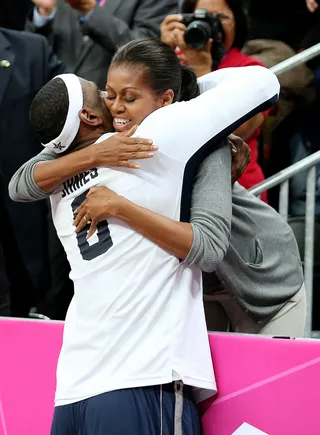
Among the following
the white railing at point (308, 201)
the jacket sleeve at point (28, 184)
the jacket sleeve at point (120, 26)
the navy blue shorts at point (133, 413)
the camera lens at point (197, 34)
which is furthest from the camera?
the jacket sleeve at point (120, 26)

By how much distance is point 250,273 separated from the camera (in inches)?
94.0

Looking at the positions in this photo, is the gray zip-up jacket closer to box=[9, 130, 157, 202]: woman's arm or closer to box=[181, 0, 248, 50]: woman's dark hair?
box=[9, 130, 157, 202]: woman's arm

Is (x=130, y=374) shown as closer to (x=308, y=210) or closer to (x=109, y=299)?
(x=109, y=299)

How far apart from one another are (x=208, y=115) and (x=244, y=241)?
446 mm

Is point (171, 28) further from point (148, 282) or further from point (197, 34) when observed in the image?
point (148, 282)

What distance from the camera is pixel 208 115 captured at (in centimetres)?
211

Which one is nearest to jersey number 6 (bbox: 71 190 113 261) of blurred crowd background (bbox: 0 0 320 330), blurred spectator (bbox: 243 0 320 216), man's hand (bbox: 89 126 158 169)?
man's hand (bbox: 89 126 158 169)

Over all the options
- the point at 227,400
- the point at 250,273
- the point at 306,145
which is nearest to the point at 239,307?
the point at 250,273

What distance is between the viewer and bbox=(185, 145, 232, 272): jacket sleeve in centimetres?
208

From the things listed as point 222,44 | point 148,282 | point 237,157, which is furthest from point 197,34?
point 148,282

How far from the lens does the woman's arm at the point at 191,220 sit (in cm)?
205

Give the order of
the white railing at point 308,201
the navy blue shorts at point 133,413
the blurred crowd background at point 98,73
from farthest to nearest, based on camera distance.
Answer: the blurred crowd background at point 98,73
the white railing at point 308,201
the navy blue shorts at point 133,413

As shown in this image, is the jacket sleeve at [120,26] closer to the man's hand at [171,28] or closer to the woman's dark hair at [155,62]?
the man's hand at [171,28]

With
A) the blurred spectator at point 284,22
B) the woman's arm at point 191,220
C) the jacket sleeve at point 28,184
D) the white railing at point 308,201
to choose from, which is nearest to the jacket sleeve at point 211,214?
the woman's arm at point 191,220
